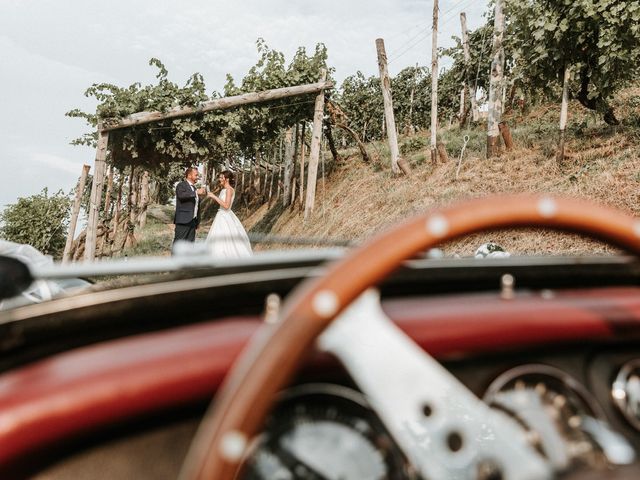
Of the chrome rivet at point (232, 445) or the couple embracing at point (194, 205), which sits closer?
the chrome rivet at point (232, 445)

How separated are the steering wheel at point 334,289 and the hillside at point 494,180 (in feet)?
19.9

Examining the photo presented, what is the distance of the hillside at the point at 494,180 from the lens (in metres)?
10.3

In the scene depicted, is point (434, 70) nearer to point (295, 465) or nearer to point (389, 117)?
point (389, 117)

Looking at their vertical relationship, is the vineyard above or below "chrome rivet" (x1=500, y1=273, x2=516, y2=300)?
above

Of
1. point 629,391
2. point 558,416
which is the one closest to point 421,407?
point 558,416

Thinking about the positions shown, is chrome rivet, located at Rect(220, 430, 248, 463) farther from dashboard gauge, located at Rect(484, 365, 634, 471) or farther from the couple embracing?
the couple embracing

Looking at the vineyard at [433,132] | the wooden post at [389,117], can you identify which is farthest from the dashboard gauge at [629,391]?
the wooden post at [389,117]

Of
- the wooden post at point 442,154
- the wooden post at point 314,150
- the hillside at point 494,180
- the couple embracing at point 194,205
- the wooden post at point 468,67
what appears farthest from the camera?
the wooden post at point 468,67

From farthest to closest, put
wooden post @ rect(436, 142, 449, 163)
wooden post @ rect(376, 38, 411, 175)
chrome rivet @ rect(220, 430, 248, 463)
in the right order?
wooden post @ rect(376, 38, 411, 175), wooden post @ rect(436, 142, 449, 163), chrome rivet @ rect(220, 430, 248, 463)

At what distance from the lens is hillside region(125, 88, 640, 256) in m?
10.3

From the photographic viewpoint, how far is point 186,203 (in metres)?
10.9

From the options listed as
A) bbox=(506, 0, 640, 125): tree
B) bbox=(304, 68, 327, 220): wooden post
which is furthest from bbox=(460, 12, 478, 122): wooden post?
bbox=(506, 0, 640, 125): tree

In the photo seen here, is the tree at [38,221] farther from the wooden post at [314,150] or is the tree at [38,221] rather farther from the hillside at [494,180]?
the wooden post at [314,150]

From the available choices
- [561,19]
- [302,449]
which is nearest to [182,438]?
[302,449]
